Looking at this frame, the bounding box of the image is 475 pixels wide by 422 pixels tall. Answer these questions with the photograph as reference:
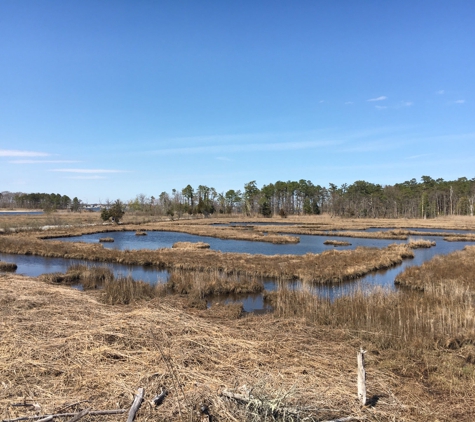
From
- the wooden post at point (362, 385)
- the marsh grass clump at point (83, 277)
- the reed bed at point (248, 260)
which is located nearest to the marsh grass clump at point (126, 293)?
the marsh grass clump at point (83, 277)

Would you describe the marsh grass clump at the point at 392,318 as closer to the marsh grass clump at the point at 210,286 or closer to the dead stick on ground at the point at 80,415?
the marsh grass clump at the point at 210,286

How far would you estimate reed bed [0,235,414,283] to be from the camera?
23047 mm

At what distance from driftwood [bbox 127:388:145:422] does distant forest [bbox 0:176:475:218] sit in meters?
87.8

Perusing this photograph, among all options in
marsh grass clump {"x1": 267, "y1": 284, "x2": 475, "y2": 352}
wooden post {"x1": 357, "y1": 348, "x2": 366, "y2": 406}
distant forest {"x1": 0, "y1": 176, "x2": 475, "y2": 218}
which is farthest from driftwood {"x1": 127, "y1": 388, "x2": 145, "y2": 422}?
distant forest {"x1": 0, "y1": 176, "x2": 475, "y2": 218}

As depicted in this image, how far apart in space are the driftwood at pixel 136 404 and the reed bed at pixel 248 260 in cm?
1645

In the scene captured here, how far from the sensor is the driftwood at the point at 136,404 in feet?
16.0

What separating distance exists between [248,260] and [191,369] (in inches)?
818

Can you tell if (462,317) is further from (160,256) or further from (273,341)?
(160,256)

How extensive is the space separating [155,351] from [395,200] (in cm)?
11452

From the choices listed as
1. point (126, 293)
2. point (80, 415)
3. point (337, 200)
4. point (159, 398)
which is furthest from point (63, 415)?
point (337, 200)

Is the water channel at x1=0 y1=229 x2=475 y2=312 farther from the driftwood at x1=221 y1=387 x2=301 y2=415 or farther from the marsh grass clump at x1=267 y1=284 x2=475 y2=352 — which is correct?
the driftwood at x1=221 y1=387 x2=301 y2=415

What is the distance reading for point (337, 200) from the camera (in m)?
117

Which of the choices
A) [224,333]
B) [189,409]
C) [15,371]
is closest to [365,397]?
[189,409]

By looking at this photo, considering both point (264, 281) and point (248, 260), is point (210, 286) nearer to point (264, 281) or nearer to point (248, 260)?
point (264, 281)
